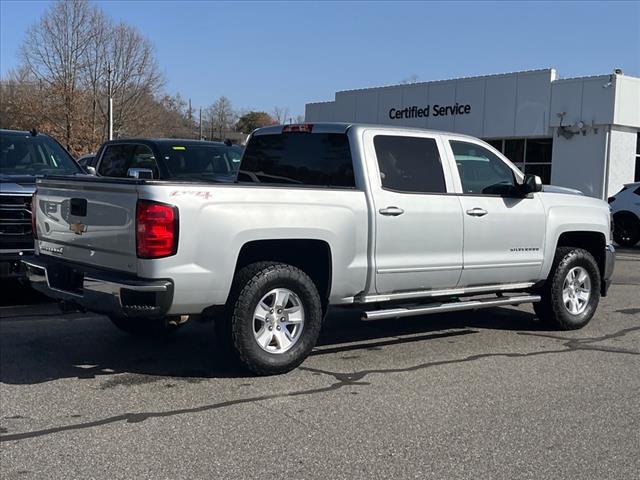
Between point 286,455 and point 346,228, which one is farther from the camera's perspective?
point 346,228

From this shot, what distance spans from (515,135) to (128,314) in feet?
80.2

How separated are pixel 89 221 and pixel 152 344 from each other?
1.77 meters

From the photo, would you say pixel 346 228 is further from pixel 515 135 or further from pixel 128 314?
pixel 515 135

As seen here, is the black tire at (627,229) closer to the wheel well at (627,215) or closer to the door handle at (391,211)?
the wheel well at (627,215)

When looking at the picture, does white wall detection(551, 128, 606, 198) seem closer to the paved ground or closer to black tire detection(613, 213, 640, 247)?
black tire detection(613, 213, 640, 247)

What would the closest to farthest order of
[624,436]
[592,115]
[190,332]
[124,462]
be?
[124,462], [624,436], [190,332], [592,115]

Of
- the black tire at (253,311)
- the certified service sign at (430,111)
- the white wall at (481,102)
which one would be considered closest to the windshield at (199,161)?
the black tire at (253,311)

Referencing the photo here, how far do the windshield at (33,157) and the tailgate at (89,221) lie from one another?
3.45 m

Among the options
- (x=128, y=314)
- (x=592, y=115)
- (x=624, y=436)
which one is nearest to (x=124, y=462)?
(x=128, y=314)

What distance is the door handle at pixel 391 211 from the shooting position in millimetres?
6207

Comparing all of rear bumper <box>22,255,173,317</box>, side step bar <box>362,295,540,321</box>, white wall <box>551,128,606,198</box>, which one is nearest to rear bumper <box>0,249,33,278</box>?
rear bumper <box>22,255,173,317</box>

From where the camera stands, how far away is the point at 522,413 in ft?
16.6

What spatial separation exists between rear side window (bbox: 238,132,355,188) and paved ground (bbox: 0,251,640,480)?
1.61 metres

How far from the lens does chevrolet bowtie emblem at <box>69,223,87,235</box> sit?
5.71 metres
